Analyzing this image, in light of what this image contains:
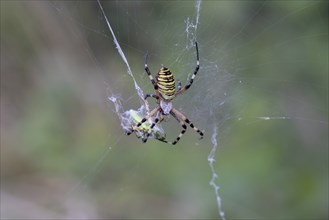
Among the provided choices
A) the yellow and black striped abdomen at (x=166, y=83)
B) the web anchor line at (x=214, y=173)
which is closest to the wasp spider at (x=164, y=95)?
the yellow and black striped abdomen at (x=166, y=83)

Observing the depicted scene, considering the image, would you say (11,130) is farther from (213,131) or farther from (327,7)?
(327,7)

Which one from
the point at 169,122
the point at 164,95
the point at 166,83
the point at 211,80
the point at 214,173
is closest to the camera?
the point at 166,83

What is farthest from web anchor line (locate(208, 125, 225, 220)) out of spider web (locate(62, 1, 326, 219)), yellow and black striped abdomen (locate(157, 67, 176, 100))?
yellow and black striped abdomen (locate(157, 67, 176, 100))

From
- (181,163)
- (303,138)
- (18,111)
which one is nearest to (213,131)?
(181,163)

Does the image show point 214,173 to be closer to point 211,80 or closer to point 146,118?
point 211,80

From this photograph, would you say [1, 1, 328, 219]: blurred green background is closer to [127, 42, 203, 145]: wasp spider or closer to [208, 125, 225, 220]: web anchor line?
[208, 125, 225, 220]: web anchor line

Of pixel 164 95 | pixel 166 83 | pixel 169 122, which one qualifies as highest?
pixel 169 122

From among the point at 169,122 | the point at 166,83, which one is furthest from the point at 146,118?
the point at 169,122
